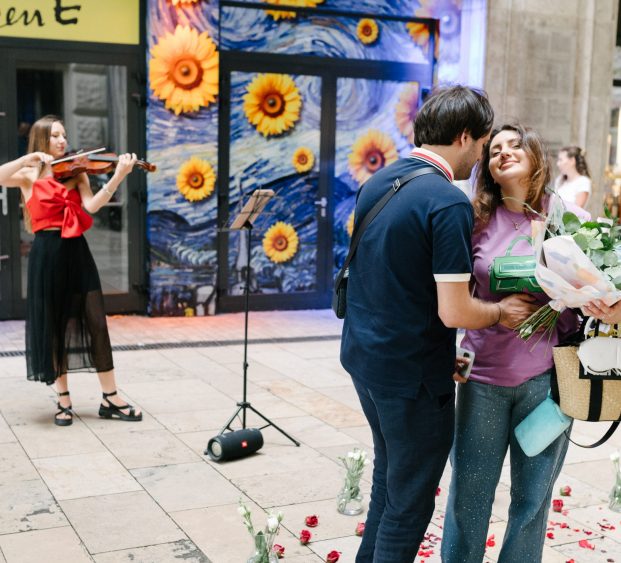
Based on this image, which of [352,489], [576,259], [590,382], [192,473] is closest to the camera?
[576,259]

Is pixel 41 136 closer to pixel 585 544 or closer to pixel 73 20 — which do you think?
pixel 73 20

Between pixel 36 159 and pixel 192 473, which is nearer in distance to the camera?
pixel 192 473

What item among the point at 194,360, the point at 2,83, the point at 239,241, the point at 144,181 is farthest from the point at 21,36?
the point at 194,360

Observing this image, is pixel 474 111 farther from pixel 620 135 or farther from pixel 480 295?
pixel 620 135

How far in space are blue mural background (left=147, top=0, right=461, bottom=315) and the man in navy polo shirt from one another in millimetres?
→ 7010

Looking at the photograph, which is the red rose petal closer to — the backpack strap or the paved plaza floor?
the paved plaza floor

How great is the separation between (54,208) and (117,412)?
144 centimetres

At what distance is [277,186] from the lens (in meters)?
10.3

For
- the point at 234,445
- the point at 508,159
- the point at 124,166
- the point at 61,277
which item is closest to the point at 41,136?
the point at 124,166

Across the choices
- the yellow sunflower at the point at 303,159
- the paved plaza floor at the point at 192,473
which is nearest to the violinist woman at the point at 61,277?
the paved plaza floor at the point at 192,473

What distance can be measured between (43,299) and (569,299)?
4090mm

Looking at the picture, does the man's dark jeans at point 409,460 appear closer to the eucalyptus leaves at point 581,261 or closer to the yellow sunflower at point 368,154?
the eucalyptus leaves at point 581,261

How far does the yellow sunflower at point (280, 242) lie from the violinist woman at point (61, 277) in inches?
174

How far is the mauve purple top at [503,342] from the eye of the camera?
3.13m
